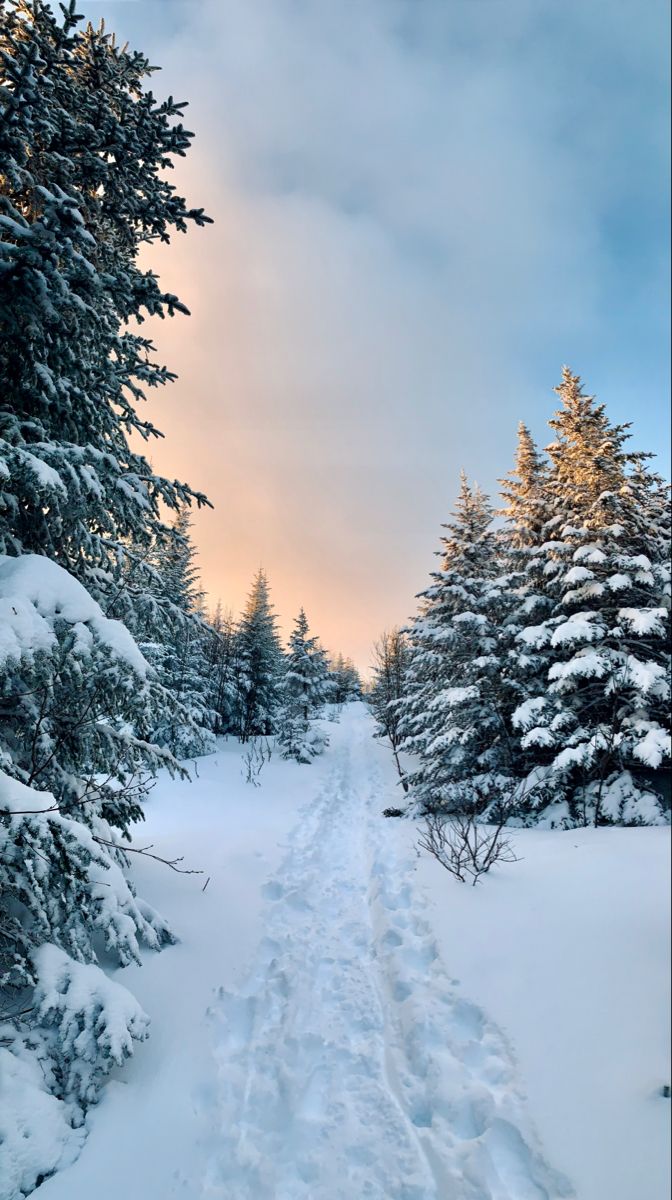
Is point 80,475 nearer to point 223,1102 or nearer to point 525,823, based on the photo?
point 223,1102

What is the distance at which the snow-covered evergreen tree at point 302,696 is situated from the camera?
21542 mm

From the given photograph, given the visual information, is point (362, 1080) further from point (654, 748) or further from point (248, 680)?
point (248, 680)

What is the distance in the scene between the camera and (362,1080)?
3721mm

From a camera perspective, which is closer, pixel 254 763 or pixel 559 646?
pixel 559 646

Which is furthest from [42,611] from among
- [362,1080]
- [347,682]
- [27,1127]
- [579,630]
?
[347,682]

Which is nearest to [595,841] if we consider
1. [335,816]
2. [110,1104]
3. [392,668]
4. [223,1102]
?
[223,1102]

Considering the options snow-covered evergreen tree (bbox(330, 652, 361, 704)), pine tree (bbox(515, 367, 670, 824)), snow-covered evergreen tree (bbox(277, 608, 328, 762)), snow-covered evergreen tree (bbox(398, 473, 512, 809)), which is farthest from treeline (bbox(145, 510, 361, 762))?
snow-covered evergreen tree (bbox(330, 652, 361, 704))

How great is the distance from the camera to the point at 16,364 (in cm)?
468

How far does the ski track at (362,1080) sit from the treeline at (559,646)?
5.45 meters

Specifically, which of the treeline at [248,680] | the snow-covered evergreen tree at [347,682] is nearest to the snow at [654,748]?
the treeline at [248,680]

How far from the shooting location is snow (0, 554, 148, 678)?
332cm

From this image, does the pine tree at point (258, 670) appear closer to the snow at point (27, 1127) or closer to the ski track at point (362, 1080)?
the ski track at point (362, 1080)

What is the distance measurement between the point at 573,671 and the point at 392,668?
474 inches

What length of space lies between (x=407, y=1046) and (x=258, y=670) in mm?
23637
